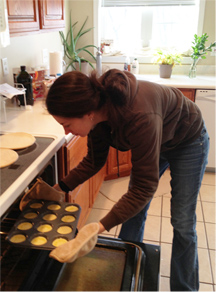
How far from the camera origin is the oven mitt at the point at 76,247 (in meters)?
0.75

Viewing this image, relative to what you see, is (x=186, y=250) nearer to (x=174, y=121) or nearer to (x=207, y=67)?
(x=174, y=121)

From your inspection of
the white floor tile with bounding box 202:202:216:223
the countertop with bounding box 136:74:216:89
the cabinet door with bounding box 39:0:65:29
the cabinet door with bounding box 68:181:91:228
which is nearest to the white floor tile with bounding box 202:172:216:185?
the white floor tile with bounding box 202:202:216:223

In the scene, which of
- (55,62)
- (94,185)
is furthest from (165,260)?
(55,62)

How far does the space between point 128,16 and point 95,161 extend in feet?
8.06

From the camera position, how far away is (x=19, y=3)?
4.81 feet

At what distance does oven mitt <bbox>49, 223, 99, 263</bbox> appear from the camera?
75 cm

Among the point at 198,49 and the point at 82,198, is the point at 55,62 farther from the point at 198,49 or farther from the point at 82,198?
the point at 198,49

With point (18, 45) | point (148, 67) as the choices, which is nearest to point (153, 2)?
point (148, 67)

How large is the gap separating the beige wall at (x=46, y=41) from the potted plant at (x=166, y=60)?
1.25 ft

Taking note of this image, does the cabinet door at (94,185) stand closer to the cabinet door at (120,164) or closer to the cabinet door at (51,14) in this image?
the cabinet door at (120,164)

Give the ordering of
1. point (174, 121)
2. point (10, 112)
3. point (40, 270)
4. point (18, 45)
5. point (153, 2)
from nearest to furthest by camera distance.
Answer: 1. point (40, 270)
2. point (174, 121)
3. point (10, 112)
4. point (18, 45)
5. point (153, 2)

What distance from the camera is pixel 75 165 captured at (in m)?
1.71

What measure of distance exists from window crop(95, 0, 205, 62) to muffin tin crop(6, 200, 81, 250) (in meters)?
2.53

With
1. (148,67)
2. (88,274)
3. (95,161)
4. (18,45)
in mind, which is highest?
(18,45)
